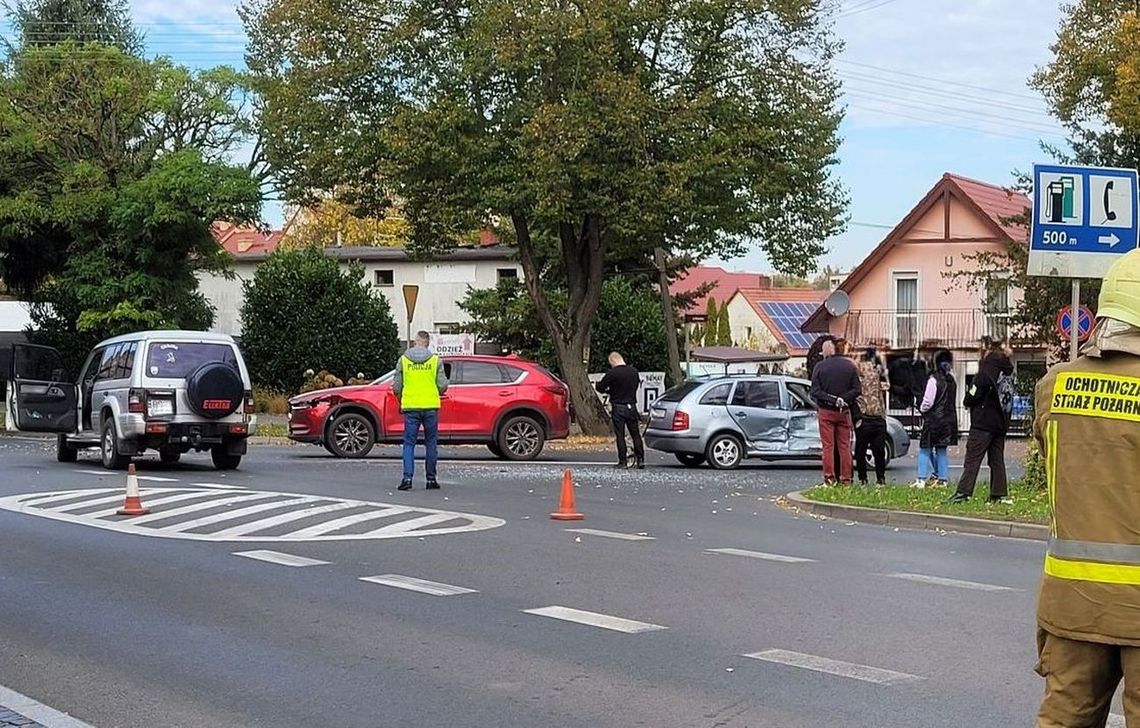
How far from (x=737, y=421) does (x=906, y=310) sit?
93.6ft

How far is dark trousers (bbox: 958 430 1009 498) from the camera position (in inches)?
582

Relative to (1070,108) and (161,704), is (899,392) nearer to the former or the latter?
(1070,108)

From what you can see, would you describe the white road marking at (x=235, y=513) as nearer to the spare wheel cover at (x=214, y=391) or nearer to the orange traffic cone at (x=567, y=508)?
the orange traffic cone at (x=567, y=508)


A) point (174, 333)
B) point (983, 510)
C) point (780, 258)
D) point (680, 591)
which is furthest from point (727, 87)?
point (680, 591)

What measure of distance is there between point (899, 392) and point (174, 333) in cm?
1502

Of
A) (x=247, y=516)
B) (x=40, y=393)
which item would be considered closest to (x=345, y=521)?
(x=247, y=516)

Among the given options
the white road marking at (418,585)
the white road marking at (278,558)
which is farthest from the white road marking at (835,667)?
the white road marking at (278,558)

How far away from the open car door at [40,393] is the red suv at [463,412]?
348 centimetres

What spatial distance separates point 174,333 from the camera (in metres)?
19.6

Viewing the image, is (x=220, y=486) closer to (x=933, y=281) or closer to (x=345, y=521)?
(x=345, y=521)

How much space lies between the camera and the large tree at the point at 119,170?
33375 millimetres

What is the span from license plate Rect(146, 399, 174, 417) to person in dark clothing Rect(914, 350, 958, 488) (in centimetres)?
957

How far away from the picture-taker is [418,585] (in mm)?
9773

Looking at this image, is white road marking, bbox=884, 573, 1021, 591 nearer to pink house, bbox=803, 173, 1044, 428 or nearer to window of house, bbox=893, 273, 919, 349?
pink house, bbox=803, 173, 1044, 428
